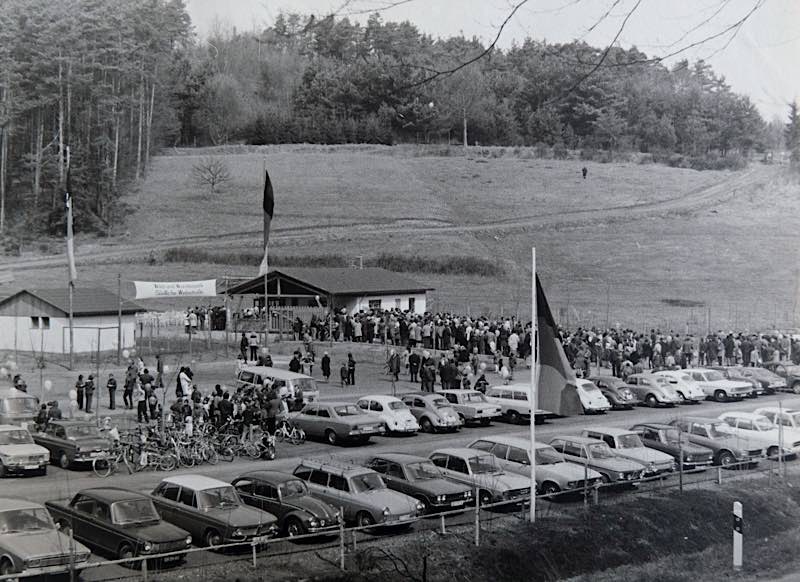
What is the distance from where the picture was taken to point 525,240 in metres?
69.4

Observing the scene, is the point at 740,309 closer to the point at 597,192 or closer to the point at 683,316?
the point at 683,316

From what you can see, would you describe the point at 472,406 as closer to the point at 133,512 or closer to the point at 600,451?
the point at 600,451

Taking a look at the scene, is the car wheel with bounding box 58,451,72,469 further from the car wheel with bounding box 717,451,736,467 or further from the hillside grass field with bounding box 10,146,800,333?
the hillside grass field with bounding box 10,146,800,333

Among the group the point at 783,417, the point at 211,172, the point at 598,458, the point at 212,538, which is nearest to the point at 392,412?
the point at 598,458

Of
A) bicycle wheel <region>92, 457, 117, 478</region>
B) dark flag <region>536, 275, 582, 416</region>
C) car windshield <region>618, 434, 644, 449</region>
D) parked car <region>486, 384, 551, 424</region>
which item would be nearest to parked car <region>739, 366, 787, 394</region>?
parked car <region>486, 384, 551, 424</region>

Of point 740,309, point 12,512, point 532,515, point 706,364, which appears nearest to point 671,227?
point 740,309

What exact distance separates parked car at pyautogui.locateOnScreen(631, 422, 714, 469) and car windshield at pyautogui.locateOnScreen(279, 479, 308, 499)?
10390 mm

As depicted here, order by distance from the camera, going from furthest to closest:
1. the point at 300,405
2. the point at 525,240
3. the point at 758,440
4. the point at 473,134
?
the point at 473,134
the point at 525,240
the point at 300,405
the point at 758,440

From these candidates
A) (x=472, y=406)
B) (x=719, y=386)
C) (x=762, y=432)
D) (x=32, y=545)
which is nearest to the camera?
(x=32, y=545)

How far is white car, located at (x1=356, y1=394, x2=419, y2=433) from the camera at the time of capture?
2464cm

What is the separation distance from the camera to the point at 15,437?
19109 millimetres

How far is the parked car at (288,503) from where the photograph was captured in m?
14.9

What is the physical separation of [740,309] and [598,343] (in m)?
19.7

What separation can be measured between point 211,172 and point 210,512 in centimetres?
4661
